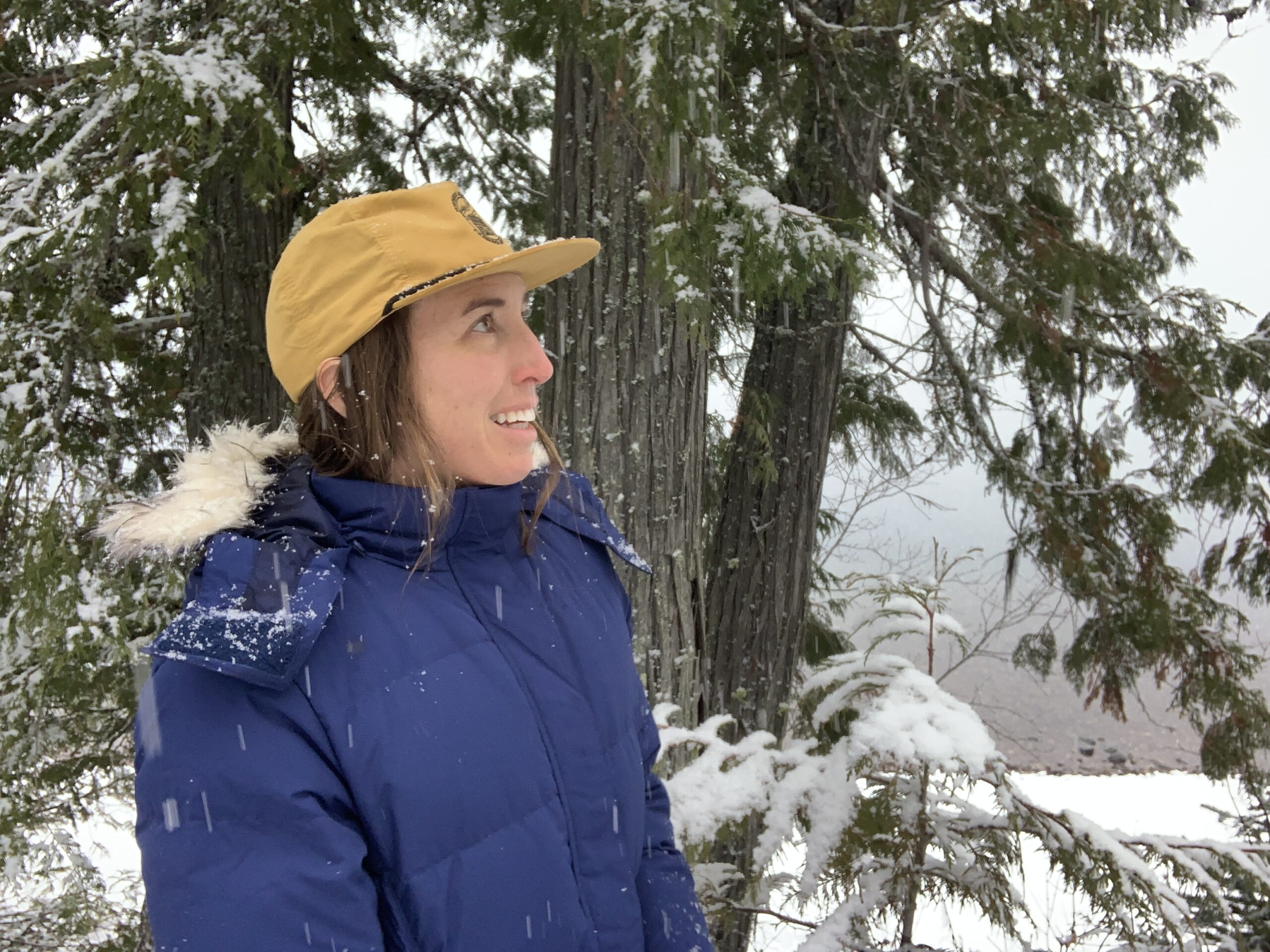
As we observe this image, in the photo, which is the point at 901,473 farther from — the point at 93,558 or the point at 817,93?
the point at 93,558

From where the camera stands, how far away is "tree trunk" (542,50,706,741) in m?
2.76

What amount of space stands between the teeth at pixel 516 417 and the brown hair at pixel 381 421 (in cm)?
11

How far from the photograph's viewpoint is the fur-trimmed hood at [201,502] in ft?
3.85

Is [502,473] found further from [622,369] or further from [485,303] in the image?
[622,369]

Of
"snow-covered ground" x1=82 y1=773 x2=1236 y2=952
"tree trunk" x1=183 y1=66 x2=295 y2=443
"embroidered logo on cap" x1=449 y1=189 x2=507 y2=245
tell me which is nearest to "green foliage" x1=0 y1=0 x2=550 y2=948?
"tree trunk" x1=183 y1=66 x2=295 y2=443

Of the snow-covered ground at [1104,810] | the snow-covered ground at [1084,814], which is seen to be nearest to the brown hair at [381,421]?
the snow-covered ground at [1084,814]

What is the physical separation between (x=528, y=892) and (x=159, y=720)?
19.6 inches

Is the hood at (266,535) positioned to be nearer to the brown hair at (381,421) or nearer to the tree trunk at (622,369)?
the brown hair at (381,421)

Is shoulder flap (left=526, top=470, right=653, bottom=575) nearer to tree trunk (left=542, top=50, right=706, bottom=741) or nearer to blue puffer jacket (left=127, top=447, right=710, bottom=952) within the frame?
blue puffer jacket (left=127, top=447, right=710, bottom=952)

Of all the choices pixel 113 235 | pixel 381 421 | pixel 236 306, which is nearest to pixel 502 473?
pixel 381 421

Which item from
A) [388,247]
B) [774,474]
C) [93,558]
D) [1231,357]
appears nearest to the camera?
[388,247]

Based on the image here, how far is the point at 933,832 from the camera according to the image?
215cm

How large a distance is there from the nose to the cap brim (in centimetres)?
11

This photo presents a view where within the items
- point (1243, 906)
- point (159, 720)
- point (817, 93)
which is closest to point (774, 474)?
point (817, 93)
